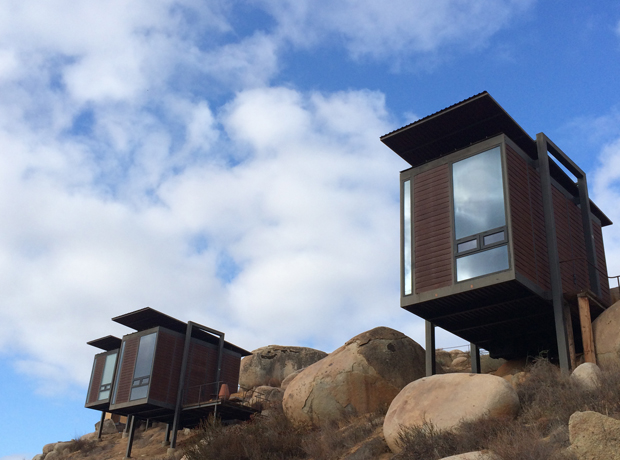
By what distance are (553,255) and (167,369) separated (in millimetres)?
19119

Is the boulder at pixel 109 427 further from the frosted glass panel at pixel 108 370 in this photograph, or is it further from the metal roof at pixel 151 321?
the metal roof at pixel 151 321

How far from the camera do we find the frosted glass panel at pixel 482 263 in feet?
63.9

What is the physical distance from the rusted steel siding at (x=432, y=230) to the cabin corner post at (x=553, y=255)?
3418 millimetres

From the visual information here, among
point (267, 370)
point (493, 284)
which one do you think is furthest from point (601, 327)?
point (267, 370)

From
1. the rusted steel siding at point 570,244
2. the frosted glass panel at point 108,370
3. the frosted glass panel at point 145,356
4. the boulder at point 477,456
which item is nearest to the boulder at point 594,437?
the boulder at point 477,456

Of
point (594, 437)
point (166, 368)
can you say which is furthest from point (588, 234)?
point (166, 368)

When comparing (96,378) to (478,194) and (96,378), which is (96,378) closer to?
(96,378)

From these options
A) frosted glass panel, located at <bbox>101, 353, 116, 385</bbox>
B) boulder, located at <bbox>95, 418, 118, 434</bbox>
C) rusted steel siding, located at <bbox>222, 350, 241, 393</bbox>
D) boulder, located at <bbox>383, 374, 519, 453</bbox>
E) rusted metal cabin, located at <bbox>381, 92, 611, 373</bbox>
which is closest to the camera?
boulder, located at <bbox>383, 374, 519, 453</bbox>

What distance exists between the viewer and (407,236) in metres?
22.3

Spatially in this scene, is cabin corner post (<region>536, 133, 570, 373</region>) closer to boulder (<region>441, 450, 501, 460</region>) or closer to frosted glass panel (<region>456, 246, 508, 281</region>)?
frosted glass panel (<region>456, 246, 508, 281</region>)

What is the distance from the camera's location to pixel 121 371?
3322 centimetres

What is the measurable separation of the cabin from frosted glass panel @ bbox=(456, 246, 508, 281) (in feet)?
45.5

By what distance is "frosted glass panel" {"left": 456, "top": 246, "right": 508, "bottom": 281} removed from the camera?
766 inches

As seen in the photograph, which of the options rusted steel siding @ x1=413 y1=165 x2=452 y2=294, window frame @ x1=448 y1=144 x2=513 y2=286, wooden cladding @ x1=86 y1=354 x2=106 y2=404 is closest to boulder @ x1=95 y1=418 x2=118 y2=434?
wooden cladding @ x1=86 y1=354 x2=106 y2=404
